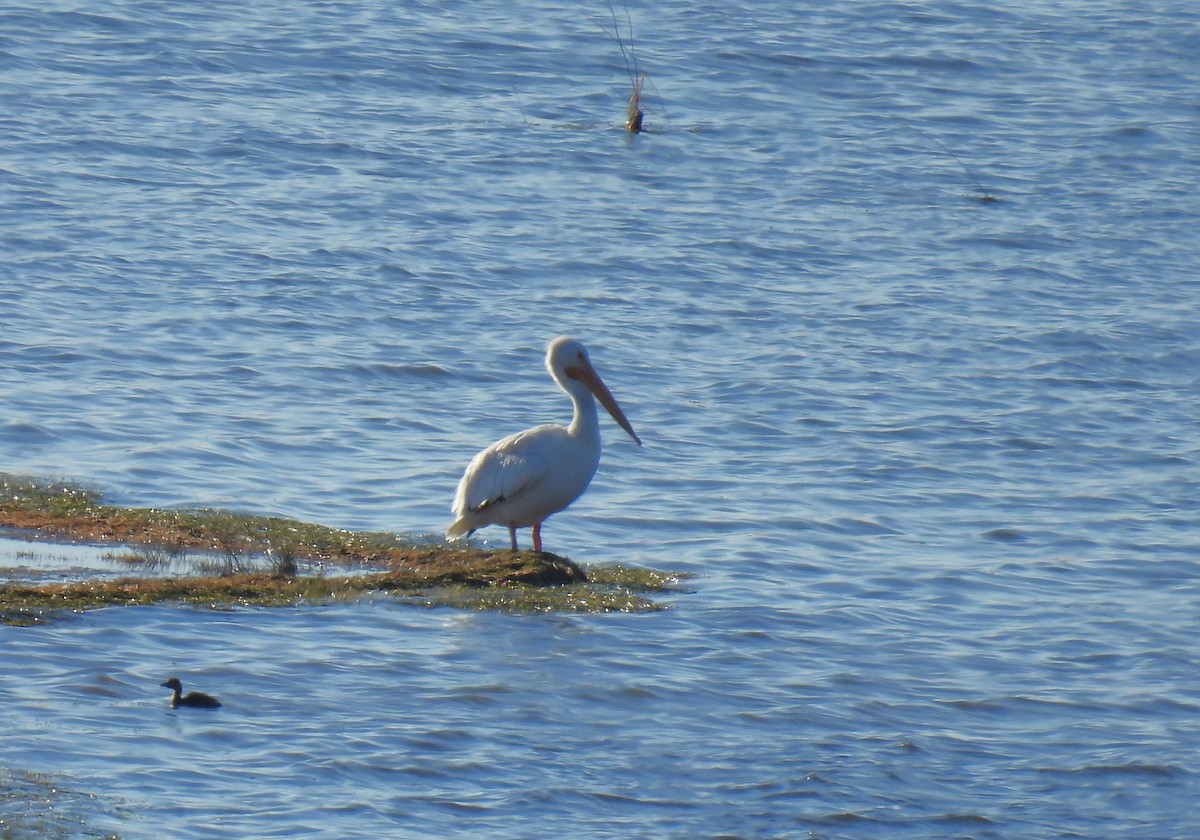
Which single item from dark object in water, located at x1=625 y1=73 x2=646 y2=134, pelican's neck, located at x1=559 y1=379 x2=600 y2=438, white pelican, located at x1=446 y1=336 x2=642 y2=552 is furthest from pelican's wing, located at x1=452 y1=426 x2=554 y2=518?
dark object in water, located at x1=625 y1=73 x2=646 y2=134

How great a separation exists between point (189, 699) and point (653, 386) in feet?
26.3

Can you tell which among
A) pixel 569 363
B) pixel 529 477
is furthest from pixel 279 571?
pixel 569 363

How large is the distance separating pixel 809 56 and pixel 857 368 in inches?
452

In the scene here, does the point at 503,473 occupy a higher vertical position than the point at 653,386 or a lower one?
higher

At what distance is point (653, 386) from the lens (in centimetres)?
1538

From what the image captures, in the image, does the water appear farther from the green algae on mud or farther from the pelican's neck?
the pelican's neck

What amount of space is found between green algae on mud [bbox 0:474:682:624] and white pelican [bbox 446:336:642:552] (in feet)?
0.87

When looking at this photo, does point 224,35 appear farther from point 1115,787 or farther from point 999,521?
point 1115,787

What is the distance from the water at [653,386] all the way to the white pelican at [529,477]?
0.89m

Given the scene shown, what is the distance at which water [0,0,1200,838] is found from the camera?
25.4 ft

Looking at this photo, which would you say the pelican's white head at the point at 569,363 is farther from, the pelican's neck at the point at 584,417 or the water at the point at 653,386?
the water at the point at 653,386

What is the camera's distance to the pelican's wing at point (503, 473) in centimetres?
1038

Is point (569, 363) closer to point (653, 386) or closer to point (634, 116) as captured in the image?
point (653, 386)

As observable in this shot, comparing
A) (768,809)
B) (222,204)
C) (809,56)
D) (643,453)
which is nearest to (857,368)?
(643,453)
